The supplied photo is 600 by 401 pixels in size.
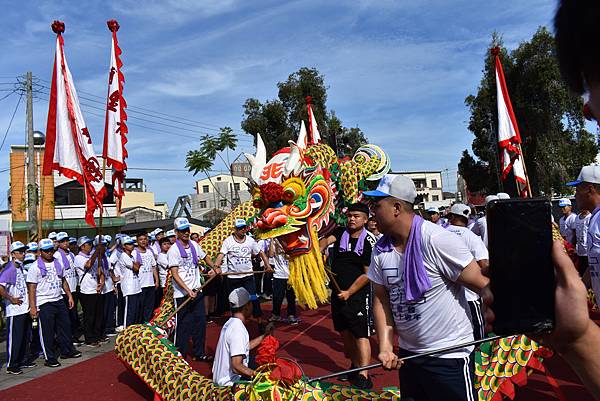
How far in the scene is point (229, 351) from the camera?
12.1 feet

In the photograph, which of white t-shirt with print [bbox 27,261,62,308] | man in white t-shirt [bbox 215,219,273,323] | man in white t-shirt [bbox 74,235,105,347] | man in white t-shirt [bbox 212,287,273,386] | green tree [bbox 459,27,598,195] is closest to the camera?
man in white t-shirt [bbox 212,287,273,386]

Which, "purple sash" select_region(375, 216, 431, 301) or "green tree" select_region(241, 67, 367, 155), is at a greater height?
"green tree" select_region(241, 67, 367, 155)

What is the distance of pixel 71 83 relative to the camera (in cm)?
648

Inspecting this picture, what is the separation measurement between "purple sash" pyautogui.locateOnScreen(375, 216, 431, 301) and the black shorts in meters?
2.01

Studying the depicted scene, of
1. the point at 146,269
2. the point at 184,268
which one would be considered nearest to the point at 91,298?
the point at 146,269

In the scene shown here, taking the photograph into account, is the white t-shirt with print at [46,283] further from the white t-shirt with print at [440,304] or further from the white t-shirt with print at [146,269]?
the white t-shirt with print at [440,304]

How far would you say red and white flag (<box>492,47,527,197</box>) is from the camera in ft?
25.2

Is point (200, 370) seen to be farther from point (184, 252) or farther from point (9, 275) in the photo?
point (9, 275)

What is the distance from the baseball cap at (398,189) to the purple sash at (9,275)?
17.6ft

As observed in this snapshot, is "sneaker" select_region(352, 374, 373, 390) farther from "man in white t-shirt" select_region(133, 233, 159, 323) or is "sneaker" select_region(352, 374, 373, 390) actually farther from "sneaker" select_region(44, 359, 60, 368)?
"man in white t-shirt" select_region(133, 233, 159, 323)

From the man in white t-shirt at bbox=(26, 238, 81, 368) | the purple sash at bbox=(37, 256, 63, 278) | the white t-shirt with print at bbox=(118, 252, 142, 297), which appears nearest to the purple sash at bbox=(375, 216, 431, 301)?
the man in white t-shirt at bbox=(26, 238, 81, 368)

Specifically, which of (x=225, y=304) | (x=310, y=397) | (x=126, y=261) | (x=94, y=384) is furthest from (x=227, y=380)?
(x=225, y=304)

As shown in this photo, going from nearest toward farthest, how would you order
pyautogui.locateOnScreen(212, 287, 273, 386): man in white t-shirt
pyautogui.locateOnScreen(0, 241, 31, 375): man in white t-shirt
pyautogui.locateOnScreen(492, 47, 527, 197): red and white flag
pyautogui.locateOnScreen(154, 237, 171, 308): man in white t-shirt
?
1. pyautogui.locateOnScreen(212, 287, 273, 386): man in white t-shirt
2. pyautogui.locateOnScreen(0, 241, 31, 375): man in white t-shirt
3. pyautogui.locateOnScreen(492, 47, 527, 197): red and white flag
4. pyautogui.locateOnScreen(154, 237, 171, 308): man in white t-shirt

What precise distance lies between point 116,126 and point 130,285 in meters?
2.72
